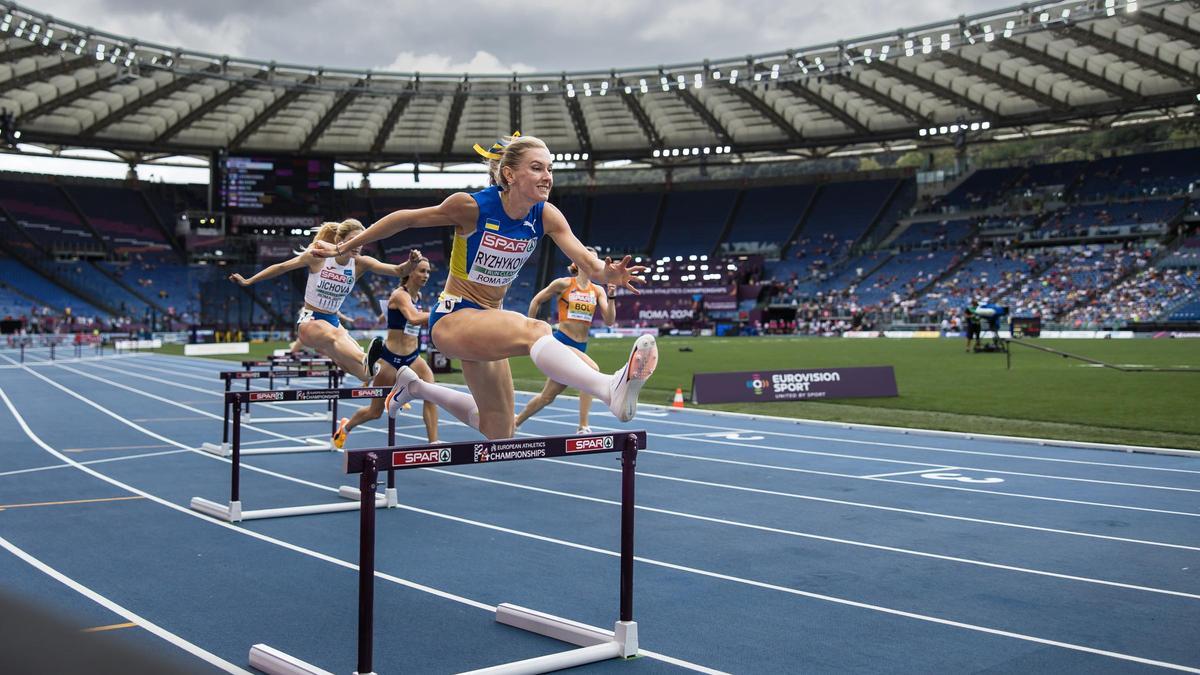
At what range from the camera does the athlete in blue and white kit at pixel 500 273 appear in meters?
5.63

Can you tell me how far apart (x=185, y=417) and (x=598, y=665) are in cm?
1473

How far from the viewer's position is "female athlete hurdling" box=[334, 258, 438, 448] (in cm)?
1081

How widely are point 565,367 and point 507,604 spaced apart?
5.03ft

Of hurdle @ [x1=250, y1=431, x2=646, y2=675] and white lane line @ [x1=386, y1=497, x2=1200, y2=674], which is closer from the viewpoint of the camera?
hurdle @ [x1=250, y1=431, x2=646, y2=675]

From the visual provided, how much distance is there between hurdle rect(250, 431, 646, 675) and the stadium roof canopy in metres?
43.1

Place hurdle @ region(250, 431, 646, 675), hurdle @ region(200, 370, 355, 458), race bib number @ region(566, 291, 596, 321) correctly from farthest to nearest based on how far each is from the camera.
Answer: race bib number @ region(566, 291, 596, 321) < hurdle @ region(200, 370, 355, 458) < hurdle @ region(250, 431, 646, 675)

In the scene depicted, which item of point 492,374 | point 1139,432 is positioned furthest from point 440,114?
point 492,374

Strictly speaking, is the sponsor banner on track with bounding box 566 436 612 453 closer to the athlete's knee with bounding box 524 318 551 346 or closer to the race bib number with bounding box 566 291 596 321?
the athlete's knee with bounding box 524 318 551 346

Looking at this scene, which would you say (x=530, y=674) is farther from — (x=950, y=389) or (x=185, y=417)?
(x=950, y=389)

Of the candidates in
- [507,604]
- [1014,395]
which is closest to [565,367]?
[507,604]

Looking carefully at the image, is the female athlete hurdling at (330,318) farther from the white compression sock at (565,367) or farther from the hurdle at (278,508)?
the white compression sock at (565,367)

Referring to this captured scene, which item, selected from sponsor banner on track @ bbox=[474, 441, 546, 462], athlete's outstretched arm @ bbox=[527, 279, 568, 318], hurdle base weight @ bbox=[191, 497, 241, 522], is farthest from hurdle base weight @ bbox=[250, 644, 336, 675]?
athlete's outstretched arm @ bbox=[527, 279, 568, 318]

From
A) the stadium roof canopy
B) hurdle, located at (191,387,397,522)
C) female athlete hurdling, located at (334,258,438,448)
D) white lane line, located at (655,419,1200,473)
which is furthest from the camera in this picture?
the stadium roof canopy

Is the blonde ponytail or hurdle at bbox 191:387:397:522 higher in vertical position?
the blonde ponytail
